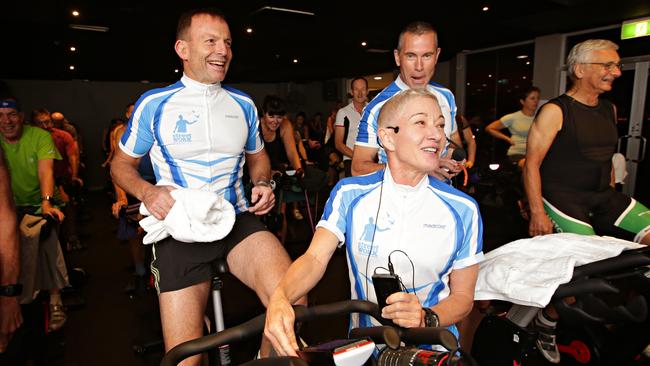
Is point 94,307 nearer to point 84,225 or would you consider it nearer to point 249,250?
point 249,250

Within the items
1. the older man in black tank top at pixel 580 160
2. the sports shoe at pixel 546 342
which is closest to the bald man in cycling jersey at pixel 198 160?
the sports shoe at pixel 546 342

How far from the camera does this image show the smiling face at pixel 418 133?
4.45 feet

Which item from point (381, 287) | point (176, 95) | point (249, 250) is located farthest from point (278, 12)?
point (381, 287)

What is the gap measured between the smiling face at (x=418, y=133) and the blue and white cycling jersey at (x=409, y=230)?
0.12 metres

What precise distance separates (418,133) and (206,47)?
94 cm

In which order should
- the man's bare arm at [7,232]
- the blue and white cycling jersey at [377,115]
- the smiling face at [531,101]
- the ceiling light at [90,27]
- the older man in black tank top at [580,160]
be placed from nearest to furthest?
the man's bare arm at [7,232] → the blue and white cycling jersey at [377,115] → the older man in black tank top at [580,160] → the smiling face at [531,101] → the ceiling light at [90,27]

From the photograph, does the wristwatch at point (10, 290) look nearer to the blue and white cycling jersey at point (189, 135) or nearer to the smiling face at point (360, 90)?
the blue and white cycling jersey at point (189, 135)

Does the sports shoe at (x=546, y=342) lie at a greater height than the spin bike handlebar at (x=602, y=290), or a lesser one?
lesser

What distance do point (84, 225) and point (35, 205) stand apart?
3911 mm

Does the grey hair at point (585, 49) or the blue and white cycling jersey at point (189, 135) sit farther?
the grey hair at point (585, 49)

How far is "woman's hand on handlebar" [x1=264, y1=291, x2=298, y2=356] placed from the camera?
1.00 meters

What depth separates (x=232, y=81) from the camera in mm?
14820

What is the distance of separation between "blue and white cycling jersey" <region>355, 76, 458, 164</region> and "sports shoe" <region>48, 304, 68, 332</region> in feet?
8.74

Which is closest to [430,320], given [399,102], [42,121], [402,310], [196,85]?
[402,310]
